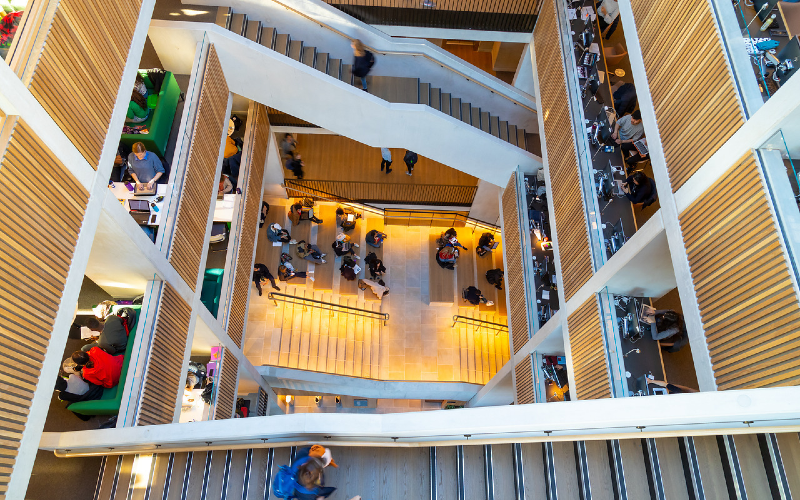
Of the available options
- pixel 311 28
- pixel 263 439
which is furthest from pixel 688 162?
pixel 311 28

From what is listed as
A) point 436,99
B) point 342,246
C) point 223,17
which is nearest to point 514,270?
point 436,99

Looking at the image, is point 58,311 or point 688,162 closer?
point 58,311

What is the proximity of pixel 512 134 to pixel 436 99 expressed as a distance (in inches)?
79.6

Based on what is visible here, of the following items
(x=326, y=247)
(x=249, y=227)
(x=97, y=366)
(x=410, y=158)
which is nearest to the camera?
(x=97, y=366)

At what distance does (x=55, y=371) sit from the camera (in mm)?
4766

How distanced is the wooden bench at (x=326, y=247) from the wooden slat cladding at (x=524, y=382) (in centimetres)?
542

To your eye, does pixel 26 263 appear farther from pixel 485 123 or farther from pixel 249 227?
pixel 485 123

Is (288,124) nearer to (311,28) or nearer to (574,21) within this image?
(311,28)

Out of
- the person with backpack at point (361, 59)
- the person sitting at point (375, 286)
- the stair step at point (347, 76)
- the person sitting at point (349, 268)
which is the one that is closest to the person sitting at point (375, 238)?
the person sitting at point (349, 268)

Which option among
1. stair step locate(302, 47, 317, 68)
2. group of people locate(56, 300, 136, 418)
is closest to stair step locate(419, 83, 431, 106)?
stair step locate(302, 47, 317, 68)

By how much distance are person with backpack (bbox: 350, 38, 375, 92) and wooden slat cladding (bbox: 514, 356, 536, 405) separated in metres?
6.43

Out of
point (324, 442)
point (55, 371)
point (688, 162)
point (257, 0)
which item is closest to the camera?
point (324, 442)

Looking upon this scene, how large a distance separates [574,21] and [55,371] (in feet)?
30.1

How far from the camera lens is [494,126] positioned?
38.1 ft
